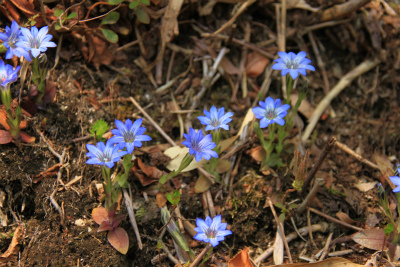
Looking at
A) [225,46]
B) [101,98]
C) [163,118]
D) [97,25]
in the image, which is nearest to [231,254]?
[163,118]

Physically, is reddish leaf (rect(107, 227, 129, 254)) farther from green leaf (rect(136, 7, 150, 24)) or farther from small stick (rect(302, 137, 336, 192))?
green leaf (rect(136, 7, 150, 24))

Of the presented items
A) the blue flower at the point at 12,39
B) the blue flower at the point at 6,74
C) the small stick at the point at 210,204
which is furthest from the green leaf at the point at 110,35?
the small stick at the point at 210,204

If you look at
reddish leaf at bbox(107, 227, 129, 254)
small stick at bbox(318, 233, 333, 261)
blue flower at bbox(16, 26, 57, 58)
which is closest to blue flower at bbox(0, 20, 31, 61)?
blue flower at bbox(16, 26, 57, 58)

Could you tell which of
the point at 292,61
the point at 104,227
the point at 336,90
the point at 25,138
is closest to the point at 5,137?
the point at 25,138

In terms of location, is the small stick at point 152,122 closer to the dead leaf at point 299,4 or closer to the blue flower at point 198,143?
the blue flower at point 198,143

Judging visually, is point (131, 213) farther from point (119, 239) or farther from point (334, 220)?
point (334, 220)

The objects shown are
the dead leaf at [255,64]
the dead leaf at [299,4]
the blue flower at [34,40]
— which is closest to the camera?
the blue flower at [34,40]
